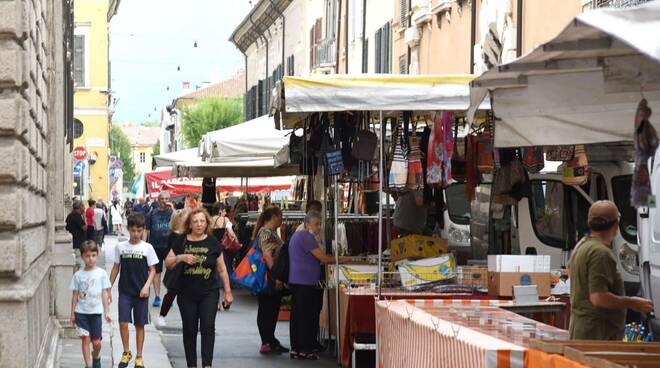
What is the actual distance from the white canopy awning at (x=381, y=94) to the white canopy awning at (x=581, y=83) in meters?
2.35

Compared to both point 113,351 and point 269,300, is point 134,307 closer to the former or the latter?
point 113,351

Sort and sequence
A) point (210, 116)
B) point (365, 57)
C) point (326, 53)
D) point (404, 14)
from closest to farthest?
point (404, 14), point (365, 57), point (326, 53), point (210, 116)

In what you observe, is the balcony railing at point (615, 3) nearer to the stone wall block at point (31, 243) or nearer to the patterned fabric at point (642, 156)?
the stone wall block at point (31, 243)

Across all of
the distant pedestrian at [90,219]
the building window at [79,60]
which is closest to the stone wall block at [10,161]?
the distant pedestrian at [90,219]

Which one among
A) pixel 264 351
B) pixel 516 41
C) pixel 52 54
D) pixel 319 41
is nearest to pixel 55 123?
pixel 52 54

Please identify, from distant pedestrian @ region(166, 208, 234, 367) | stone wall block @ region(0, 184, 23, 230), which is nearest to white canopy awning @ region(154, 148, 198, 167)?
distant pedestrian @ region(166, 208, 234, 367)

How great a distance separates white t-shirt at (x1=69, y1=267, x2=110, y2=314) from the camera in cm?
1229

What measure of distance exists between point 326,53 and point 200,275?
3663 centimetres

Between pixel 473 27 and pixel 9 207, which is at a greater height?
pixel 473 27

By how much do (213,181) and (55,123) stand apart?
627 inches

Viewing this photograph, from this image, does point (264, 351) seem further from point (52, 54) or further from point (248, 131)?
point (248, 131)

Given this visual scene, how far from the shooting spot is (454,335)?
27.3ft

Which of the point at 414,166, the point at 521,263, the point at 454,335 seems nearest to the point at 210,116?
the point at 414,166

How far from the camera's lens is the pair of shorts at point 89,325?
12336mm
